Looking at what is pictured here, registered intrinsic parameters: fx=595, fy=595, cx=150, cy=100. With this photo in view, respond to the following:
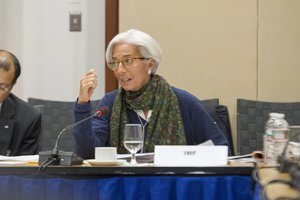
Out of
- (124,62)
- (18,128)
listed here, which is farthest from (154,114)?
(18,128)

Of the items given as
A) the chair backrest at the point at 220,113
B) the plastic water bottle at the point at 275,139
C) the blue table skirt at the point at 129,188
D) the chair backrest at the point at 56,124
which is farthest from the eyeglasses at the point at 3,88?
the plastic water bottle at the point at 275,139

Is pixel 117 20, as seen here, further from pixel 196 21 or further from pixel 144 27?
pixel 196 21

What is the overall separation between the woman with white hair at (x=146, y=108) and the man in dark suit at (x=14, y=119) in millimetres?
448

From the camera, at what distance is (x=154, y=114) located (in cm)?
291

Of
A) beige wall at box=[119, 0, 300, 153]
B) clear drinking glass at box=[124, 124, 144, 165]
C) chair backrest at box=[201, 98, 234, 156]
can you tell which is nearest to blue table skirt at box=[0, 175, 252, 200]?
clear drinking glass at box=[124, 124, 144, 165]

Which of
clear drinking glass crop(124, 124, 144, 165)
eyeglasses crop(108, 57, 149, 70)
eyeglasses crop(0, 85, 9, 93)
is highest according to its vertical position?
eyeglasses crop(108, 57, 149, 70)

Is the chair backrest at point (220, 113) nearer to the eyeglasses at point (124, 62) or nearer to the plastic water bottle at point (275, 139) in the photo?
the eyeglasses at point (124, 62)

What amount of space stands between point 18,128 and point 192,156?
4.37 feet

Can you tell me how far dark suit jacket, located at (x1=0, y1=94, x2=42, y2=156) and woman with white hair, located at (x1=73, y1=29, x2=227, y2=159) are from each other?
45cm

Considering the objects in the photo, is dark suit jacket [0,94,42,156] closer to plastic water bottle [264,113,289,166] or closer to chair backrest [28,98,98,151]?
chair backrest [28,98,98,151]

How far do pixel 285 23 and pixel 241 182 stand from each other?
2469 mm

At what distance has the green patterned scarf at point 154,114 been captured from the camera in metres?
2.86

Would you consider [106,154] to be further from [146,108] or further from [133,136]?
[146,108]

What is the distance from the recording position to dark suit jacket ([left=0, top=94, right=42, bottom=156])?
3094 millimetres
